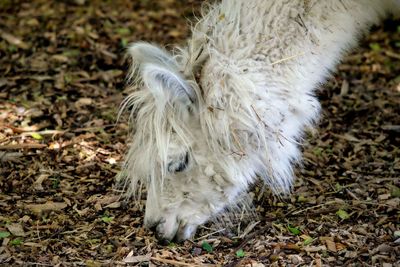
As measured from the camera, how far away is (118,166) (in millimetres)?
5742

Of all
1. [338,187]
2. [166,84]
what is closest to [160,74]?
[166,84]

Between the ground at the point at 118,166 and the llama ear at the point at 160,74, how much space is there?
1034mm

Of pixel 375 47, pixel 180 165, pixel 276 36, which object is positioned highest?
Result: pixel 276 36

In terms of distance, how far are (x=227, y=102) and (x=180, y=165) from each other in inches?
20.9

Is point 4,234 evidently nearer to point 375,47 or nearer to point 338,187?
point 338,187

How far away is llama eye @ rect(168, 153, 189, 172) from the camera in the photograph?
4.67m

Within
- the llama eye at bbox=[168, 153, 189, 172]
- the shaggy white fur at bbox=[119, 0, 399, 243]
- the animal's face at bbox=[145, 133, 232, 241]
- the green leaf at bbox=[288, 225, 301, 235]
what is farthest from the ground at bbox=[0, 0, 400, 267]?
the llama eye at bbox=[168, 153, 189, 172]

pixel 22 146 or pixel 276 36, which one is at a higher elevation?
pixel 276 36

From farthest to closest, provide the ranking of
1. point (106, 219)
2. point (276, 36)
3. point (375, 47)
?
point (375, 47)
point (106, 219)
point (276, 36)

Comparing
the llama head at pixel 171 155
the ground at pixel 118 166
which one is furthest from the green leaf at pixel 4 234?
the llama head at pixel 171 155

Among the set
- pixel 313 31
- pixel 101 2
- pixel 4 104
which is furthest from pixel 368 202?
pixel 101 2

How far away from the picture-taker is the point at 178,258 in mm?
4660

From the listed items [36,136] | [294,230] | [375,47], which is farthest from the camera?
[375,47]

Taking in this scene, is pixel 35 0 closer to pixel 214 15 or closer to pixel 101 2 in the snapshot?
pixel 101 2
